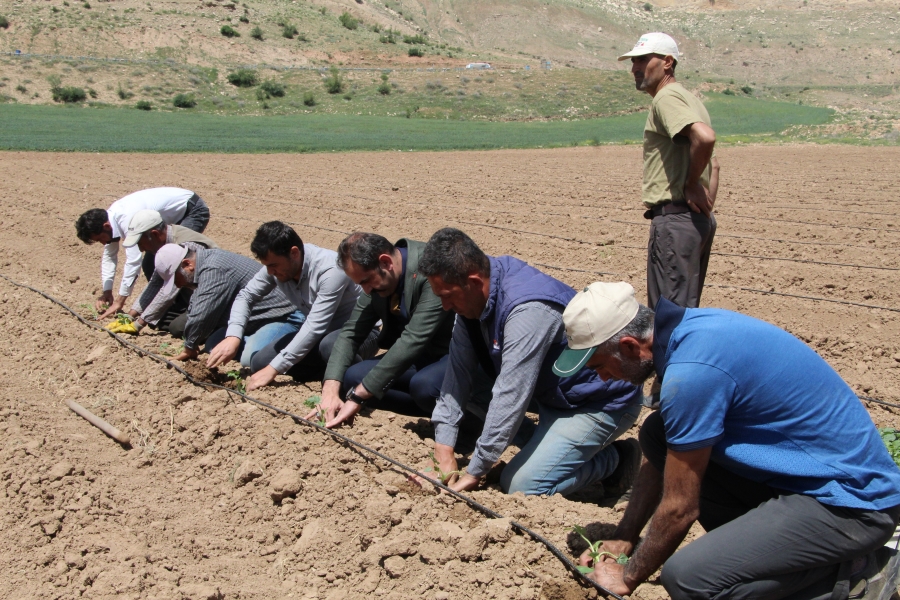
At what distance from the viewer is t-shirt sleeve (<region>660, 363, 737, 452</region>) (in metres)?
2.25

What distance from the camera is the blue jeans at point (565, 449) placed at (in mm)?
3460

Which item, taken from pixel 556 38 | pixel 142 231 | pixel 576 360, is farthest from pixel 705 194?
pixel 556 38

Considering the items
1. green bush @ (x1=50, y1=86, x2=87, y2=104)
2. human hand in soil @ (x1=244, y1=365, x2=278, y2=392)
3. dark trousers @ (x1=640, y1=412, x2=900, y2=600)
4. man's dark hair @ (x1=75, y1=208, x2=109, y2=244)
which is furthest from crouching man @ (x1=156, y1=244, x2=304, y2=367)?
green bush @ (x1=50, y1=86, x2=87, y2=104)

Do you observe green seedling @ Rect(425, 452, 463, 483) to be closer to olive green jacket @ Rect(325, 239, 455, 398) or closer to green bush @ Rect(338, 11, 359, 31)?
olive green jacket @ Rect(325, 239, 455, 398)

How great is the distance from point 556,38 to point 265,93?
56.1 metres

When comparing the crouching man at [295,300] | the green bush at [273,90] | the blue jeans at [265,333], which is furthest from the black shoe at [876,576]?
the green bush at [273,90]

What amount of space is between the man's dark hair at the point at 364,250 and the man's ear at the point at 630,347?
1.80 m

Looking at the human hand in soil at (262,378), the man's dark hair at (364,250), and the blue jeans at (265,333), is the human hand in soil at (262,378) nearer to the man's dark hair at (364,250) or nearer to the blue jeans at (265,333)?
the blue jeans at (265,333)

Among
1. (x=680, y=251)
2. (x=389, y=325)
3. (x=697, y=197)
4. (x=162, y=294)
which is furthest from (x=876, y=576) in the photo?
(x=162, y=294)

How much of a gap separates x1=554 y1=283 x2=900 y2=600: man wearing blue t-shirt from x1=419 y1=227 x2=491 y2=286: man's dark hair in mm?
826

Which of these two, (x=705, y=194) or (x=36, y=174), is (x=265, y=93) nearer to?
(x=36, y=174)

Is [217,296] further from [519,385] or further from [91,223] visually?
[519,385]

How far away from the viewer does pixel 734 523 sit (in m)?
2.46

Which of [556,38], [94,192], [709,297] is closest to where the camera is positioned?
[709,297]
